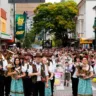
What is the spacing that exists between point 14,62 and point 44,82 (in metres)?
1.38

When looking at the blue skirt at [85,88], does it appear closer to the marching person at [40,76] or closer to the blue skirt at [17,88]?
the marching person at [40,76]

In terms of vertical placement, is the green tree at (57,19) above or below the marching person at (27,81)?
above

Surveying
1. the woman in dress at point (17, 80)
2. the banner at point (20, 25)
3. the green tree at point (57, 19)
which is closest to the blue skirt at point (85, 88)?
the woman in dress at point (17, 80)

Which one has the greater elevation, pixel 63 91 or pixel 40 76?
pixel 40 76

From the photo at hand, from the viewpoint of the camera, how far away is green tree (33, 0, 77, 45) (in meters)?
84.8

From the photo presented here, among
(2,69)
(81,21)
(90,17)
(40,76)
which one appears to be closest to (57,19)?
(81,21)

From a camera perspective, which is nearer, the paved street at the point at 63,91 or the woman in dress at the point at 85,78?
the woman in dress at the point at 85,78

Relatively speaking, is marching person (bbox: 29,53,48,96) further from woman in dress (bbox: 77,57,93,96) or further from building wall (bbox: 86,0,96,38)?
building wall (bbox: 86,0,96,38)

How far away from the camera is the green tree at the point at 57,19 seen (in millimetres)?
84812

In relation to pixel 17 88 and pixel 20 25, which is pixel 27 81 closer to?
pixel 17 88

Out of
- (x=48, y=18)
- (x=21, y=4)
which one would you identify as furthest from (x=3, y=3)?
(x=21, y=4)

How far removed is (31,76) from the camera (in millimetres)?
14883

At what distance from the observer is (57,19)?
85.1m

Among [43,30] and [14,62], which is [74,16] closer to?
[43,30]
